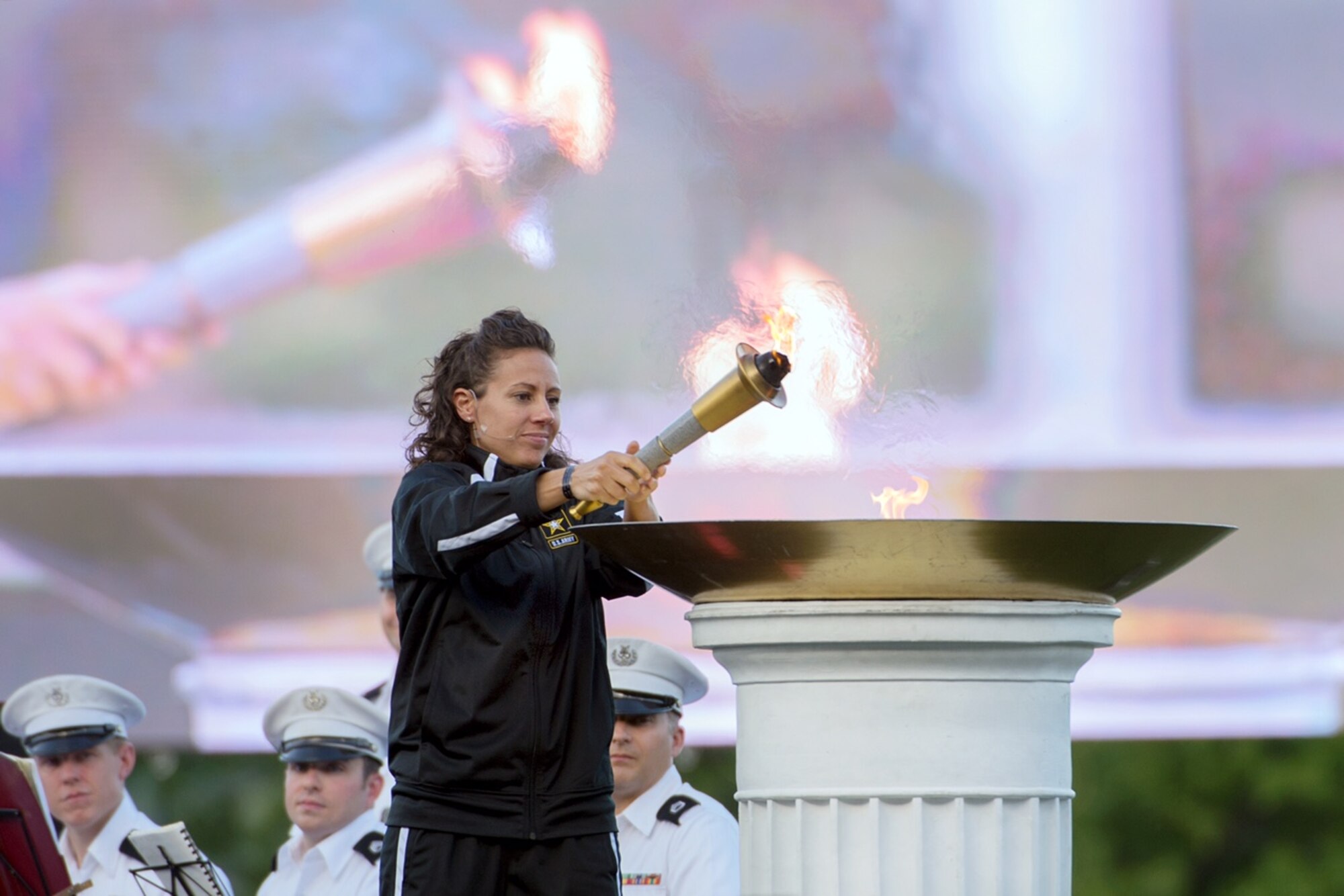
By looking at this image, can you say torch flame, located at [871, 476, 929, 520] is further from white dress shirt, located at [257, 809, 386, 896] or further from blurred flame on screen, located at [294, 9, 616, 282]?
blurred flame on screen, located at [294, 9, 616, 282]

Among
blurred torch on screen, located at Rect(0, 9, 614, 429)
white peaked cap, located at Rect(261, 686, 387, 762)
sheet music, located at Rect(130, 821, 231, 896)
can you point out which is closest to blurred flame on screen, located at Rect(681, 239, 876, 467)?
blurred torch on screen, located at Rect(0, 9, 614, 429)

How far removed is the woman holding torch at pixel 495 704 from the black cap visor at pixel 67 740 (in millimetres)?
2800

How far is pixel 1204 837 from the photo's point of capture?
15172mm

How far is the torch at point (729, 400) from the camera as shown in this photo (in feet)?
9.09

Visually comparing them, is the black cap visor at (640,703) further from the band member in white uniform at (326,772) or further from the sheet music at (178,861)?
the sheet music at (178,861)

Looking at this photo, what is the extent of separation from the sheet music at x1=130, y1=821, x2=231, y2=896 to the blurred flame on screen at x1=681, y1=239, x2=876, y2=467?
6.06ft

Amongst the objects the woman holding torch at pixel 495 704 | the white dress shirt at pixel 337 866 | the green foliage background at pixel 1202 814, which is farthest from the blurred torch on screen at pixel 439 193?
the green foliage background at pixel 1202 814

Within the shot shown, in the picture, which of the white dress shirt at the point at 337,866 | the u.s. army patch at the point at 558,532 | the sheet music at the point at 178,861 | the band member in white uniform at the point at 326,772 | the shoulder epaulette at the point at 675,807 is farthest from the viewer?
the band member in white uniform at the point at 326,772

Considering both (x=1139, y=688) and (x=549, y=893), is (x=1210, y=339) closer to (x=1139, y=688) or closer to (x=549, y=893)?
(x=1139, y=688)

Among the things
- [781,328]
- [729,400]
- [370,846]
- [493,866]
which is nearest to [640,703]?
[370,846]

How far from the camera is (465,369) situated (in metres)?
3.42

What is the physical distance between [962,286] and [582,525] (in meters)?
3.03

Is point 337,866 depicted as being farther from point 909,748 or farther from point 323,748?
point 909,748

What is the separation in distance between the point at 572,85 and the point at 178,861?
2483 millimetres
